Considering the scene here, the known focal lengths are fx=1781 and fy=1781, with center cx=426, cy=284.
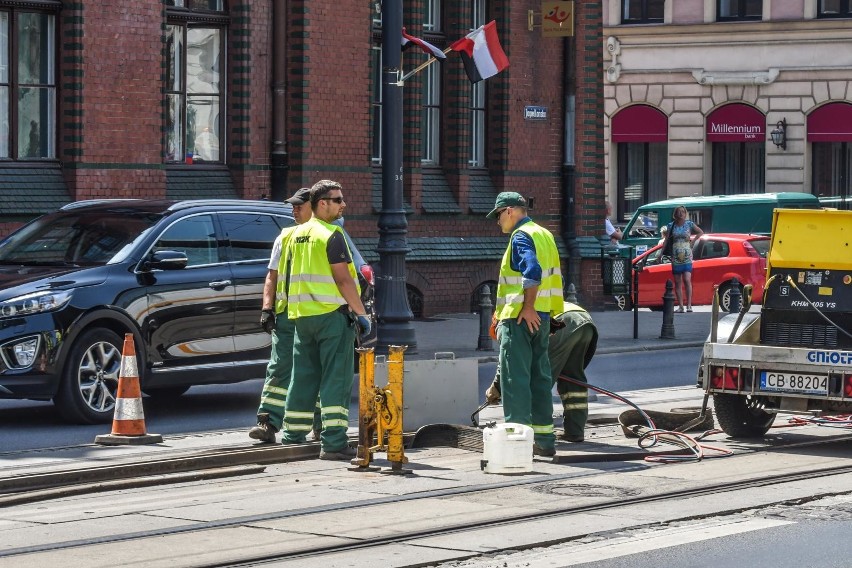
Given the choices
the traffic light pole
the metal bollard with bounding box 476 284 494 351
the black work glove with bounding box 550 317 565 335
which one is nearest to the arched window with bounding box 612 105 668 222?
the metal bollard with bounding box 476 284 494 351

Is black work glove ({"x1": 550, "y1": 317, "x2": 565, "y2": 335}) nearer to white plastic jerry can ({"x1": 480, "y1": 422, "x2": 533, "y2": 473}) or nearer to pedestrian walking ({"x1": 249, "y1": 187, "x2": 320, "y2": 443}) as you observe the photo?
white plastic jerry can ({"x1": 480, "y1": 422, "x2": 533, "y2": 473})

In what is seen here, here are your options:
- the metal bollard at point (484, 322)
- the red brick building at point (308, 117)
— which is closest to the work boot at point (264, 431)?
the metal bollard at point (484, 322)

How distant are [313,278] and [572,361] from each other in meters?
2.10

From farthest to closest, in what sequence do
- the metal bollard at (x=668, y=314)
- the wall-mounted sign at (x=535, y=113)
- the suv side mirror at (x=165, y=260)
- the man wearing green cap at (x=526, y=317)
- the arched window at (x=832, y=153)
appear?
the arched window at (x=832, y=153) < the wall-mounted sign at (x=535, y=113) < the metal bollard at (x=668, y=314) < the suv side mirror at (x=165, y=260) < the man wearing green cap at (x=526, y=317)

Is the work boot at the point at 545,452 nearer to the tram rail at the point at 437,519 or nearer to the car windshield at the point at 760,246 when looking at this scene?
the tram rail at the point at 437,519

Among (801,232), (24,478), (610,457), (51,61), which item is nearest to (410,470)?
(610,457)

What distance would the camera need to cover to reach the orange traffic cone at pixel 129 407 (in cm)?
1243

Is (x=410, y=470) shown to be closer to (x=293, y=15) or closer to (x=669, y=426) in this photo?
(x=669, y=426)

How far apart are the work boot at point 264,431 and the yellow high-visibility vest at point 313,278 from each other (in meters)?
0.89

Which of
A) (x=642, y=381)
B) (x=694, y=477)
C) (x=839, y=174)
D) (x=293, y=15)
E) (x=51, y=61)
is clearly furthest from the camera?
(x=839, y=174)

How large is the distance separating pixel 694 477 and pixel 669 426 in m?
2.35

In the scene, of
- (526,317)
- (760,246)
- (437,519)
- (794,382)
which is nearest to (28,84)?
(526,317)

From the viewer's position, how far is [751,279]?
1144 inches

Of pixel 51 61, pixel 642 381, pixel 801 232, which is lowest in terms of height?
pixel 642 381
